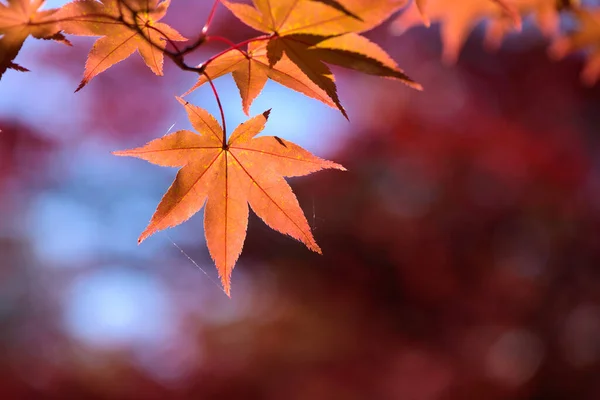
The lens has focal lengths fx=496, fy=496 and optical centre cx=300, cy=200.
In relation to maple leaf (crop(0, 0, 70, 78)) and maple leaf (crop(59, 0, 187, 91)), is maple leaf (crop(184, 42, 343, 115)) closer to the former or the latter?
maple leaf (crop(59, 0, 187, 91))

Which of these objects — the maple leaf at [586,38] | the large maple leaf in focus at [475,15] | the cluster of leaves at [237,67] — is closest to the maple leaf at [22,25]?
the cluster of leaves at [237,67]

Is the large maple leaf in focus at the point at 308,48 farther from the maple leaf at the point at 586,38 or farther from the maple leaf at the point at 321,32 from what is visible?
the maple leaf at the point at 586,38

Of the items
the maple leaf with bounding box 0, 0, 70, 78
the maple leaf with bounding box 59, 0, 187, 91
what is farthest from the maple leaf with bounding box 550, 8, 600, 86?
the maple leaf with bounding box 0, 0, 70, 78

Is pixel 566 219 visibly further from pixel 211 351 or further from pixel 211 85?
pixel 211 85

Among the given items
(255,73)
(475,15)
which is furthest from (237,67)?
(475,15)

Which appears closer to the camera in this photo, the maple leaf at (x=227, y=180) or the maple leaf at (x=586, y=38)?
the maple leaf at (x=227, y=180)

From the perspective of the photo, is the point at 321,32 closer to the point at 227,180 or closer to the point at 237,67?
the point at 237,67
